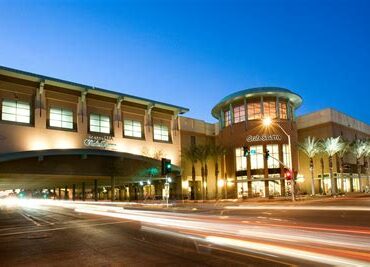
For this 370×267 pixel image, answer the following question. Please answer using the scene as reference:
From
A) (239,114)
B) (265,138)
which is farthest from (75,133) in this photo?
(265,138)

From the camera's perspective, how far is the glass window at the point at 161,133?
75625 mm

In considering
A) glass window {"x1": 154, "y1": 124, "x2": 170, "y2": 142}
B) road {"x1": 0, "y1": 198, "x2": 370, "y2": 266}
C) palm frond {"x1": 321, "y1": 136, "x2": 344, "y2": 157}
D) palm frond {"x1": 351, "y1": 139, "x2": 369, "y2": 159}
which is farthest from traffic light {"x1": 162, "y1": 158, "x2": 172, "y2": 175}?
palm frond {"x1": 351, "y1": 139, "x2": 369, "y2": 159}

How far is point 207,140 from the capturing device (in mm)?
87750

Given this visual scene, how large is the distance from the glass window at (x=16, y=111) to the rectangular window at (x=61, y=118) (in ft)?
12.1

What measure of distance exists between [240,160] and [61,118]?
35471 mm

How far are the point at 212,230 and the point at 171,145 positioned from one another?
202 ft

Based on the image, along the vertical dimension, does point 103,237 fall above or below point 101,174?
below

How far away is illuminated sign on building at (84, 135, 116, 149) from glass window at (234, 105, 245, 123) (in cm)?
2608

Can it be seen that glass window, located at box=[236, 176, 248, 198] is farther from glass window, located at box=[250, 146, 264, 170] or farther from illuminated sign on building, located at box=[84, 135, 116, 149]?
illuminated sign on building, located at box=[84, 135, 116, 149]

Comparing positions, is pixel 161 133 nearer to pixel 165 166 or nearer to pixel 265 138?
pixel 265 138

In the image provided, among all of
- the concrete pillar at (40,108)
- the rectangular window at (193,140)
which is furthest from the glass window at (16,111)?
the rectangular window at (193,140)

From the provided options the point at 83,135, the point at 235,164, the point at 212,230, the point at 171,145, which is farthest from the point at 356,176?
the point at 212,230

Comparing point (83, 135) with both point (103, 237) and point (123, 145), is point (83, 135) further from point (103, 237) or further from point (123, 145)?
point (103, 237)

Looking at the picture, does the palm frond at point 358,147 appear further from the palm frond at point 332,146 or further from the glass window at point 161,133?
the glass window at point 161,133
